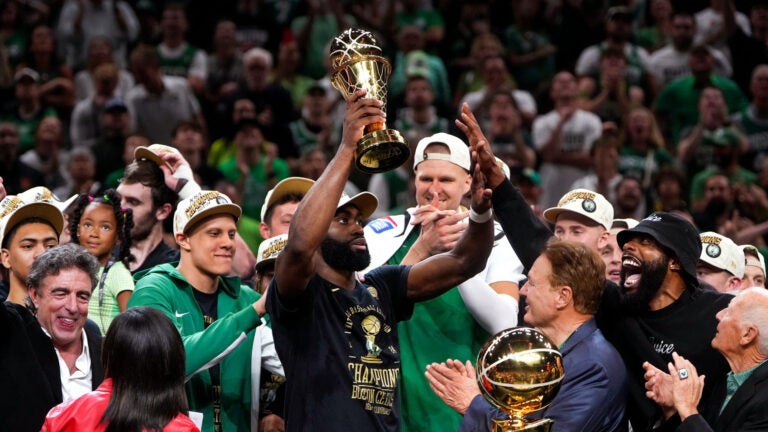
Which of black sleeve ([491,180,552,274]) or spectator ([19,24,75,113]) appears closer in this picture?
black sleeve ([491,180,552,274])

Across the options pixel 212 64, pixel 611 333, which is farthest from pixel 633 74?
pixel 611 333

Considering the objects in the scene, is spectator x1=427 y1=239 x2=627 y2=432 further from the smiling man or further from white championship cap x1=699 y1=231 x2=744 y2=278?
white championship cap x1=699 y1=231 x2=744 y2=278

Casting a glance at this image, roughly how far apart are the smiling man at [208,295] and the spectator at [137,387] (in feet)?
3.91

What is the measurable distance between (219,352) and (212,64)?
26.8 ft

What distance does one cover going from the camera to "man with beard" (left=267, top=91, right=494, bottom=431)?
442 cm

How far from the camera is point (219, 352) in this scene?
5020 millimetres

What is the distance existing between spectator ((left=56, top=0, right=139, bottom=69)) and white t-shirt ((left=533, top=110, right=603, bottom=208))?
15.8 ft

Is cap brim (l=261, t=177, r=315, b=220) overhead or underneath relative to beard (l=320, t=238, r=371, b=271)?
overhead

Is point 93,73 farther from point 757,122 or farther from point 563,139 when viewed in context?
point 757,122


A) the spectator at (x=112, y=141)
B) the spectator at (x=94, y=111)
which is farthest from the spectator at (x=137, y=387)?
the spectator at (x=94, y=111)

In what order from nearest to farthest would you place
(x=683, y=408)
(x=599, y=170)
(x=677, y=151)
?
(x=683, y=408) < (x=599, y=170) < (x=677, y=151)

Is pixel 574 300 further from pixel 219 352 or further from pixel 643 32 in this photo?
pixel 643 32

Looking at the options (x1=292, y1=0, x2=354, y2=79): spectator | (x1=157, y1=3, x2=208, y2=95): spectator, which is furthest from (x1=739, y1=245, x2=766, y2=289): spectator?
(x1=157, y1=3, x2=208, y2=95): spectator

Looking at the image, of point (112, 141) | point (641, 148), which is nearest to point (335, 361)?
point (112, 141)
